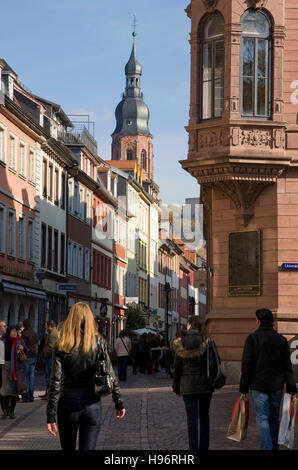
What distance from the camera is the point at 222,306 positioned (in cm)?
2827

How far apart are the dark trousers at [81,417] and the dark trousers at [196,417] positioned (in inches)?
144

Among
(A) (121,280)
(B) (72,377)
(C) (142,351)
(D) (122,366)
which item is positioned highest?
(A) (121,280)

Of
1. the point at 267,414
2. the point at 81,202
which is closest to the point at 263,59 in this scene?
the point at 267,414

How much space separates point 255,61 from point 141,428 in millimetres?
14098

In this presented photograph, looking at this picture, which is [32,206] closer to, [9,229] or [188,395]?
[9,229]

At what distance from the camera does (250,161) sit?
27.0 m

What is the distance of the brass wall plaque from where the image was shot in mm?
27547

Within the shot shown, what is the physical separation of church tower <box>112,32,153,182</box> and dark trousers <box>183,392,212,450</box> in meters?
167

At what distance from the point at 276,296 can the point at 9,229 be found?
19.8 meters

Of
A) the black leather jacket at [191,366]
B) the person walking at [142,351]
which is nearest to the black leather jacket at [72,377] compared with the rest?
the black leather jacket at [191,366]

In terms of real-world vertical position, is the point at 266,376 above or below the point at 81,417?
above

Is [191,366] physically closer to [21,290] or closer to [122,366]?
[122,366]

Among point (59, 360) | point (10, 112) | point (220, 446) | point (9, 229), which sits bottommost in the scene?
point (220, 446)
